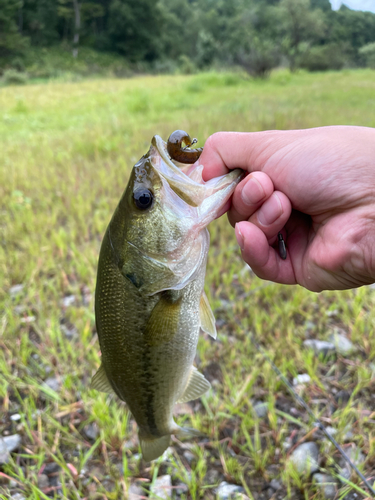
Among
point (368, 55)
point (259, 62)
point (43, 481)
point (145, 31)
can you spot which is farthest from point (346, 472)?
point (145, 31)

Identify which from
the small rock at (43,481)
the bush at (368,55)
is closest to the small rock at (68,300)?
the small rock at (43,481)

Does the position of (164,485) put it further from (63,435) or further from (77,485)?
(63,435)

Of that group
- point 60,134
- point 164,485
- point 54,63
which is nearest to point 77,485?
point 164,485

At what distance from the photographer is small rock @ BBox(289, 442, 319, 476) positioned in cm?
173

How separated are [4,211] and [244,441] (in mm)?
3785

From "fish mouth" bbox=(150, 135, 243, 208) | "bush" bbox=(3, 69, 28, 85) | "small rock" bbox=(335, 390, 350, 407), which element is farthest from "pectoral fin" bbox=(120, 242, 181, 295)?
"bush" bbox=(3, 69, 28, 85)

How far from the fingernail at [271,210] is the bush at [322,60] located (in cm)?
3197

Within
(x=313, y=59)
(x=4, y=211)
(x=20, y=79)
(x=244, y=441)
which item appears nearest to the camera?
(x=244, y=441)

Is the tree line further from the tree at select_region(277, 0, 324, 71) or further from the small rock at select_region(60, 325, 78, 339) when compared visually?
the small rock at select_region(60, 325, 78, 339)

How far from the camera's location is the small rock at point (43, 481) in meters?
1.74

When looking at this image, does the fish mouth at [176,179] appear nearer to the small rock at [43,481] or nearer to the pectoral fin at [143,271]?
the pectoral fin at [143,271]

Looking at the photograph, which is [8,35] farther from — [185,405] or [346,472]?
[346,472]

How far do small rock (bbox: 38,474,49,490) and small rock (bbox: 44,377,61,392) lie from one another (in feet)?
1.70

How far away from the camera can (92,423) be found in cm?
203
